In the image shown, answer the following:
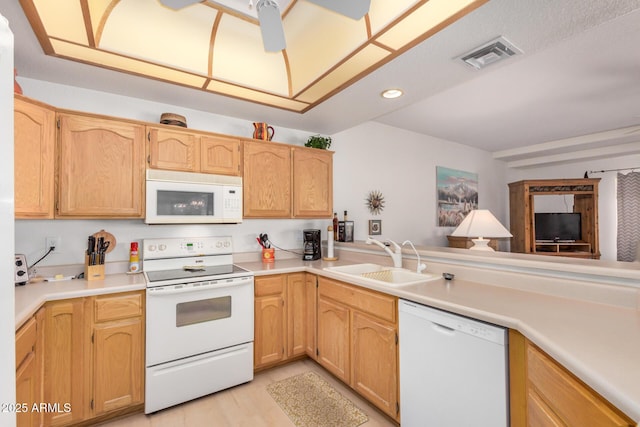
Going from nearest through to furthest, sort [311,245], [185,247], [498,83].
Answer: [185,247], [498,83], [311,245]

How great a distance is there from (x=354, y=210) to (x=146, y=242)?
228 cm

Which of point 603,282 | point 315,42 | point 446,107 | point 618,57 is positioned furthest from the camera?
point 446,107

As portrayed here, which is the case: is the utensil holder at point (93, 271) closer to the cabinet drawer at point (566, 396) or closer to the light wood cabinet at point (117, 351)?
the light wood cabinet at point (117, 351)

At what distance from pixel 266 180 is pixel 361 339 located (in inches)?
63.8

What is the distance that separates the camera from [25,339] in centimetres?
139

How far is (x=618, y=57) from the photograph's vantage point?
229 cm

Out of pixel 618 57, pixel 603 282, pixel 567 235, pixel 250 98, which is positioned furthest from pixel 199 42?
pixel 567 235

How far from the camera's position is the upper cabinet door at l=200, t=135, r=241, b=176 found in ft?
8.08

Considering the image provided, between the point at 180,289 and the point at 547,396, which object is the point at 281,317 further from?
the point at 547,396

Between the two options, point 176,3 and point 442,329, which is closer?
point 176,3

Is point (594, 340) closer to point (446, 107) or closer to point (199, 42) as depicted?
point (199, 42)

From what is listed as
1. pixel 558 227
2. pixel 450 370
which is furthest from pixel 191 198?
pixel 558 227

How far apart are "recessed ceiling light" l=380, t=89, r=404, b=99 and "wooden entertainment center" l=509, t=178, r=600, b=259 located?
409cm

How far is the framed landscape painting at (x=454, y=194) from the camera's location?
4.60m
